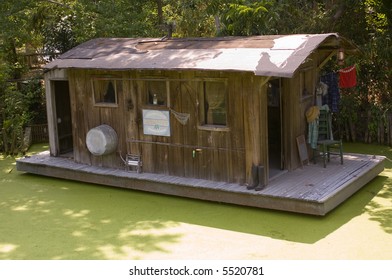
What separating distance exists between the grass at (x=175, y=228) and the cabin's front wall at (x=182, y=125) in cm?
65

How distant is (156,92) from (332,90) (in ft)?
12.1

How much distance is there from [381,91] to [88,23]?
787cm

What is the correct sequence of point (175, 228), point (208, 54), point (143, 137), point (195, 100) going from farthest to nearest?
point (143, 137) → point (195, 100) → point (208, 54) → point (175, 228)

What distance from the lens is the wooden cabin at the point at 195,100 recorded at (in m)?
8.93

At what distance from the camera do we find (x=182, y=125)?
9.79 meters

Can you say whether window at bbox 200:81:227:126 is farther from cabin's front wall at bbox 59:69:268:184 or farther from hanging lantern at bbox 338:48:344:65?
hanging lantern at bbox 338:48:344:65

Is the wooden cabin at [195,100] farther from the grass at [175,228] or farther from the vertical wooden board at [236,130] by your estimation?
the grass at [175,228]

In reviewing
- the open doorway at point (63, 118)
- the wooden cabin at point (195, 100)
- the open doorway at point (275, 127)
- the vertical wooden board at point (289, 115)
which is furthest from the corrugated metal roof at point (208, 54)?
the open doorway at point (63, 118)

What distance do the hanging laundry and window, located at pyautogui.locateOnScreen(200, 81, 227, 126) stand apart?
2929 millimetres

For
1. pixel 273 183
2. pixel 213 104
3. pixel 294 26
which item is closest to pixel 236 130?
pixel 213 104

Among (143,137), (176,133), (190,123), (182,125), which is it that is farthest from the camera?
(143,137)

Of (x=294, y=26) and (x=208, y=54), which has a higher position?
(x=294, y=26)

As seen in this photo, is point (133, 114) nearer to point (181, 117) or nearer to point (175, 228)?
point (181, 117)

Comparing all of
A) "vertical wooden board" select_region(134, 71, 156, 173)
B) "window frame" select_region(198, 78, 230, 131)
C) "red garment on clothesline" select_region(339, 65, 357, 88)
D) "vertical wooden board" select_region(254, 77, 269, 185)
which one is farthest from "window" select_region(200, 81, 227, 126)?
"red garment on clothesline" select_region(339, 65, 357, 88)
